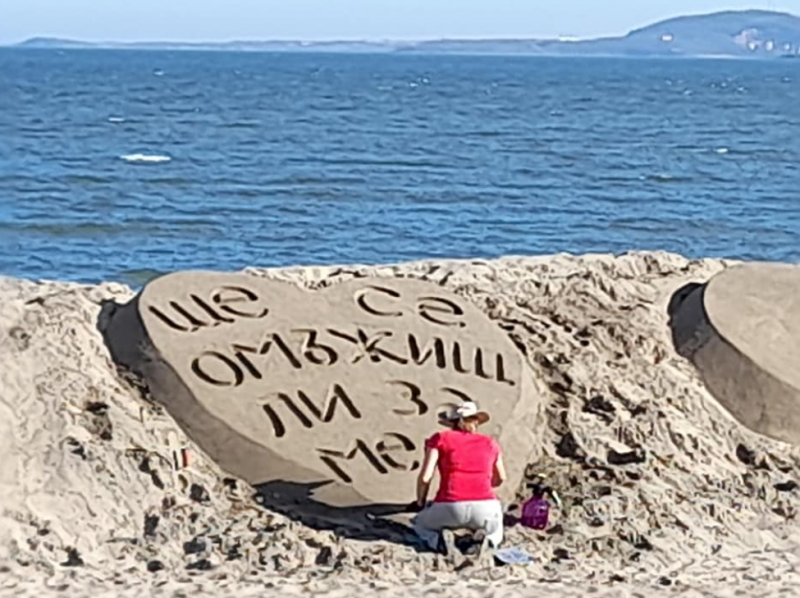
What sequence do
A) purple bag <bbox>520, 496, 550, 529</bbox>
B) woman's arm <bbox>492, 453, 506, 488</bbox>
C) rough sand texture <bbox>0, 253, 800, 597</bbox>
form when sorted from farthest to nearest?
purple bag <bbox>520, 496, 550, 529</bbox> → woman's arm <bbox>492, 453, 506, 488</bbox> → rough sand texture <bbox>0, 253, 800, 597</bbox>

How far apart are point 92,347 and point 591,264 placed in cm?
394

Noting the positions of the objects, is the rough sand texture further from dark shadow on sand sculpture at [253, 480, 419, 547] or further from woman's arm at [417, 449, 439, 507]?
woman's arm at [417, 449, 439, 507]

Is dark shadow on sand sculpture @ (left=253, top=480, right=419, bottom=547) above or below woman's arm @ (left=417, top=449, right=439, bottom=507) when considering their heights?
below

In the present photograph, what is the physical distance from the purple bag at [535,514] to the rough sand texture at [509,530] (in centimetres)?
10

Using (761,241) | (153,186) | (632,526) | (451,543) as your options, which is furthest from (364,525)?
(153,186)

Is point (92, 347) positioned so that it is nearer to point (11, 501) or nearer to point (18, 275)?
point (11, 501)

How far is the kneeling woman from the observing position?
9164 millimetres

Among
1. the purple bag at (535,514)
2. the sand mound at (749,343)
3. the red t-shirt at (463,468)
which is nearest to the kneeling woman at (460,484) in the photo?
the red t-shirt at (463,468)

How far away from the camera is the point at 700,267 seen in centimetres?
1312

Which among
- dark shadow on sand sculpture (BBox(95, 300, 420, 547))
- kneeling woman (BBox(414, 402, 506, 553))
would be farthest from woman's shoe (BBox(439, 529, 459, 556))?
dark shadow on sand sculpture (BBox(95, 300, 420, 547))

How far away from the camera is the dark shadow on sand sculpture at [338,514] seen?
945 centimetres

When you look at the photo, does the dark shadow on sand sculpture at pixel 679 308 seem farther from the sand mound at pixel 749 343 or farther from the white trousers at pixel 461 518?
the white trousers at pixel 461 518

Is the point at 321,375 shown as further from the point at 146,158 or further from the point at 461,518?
the point at 146,158

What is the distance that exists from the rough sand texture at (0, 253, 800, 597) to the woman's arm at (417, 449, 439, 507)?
32cm
